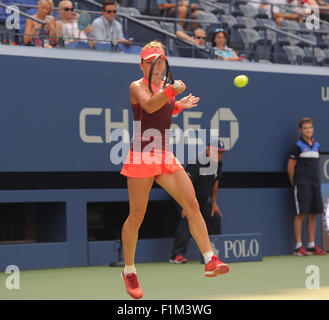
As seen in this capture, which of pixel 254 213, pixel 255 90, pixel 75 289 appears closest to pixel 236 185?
pixel 254 213

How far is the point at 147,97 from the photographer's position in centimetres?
602

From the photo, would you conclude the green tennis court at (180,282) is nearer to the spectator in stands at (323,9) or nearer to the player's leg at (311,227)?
the player's leg at (311,227)

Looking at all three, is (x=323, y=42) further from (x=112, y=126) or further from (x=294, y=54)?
(x=112, y=126)

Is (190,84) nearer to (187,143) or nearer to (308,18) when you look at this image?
(187,143)

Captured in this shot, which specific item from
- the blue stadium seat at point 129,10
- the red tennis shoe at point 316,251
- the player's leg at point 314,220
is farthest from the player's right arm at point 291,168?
the blue stadium seat at point 129,10

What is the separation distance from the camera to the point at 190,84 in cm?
1073

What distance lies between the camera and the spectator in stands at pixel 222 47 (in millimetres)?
11391

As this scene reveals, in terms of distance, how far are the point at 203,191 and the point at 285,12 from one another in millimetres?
6584

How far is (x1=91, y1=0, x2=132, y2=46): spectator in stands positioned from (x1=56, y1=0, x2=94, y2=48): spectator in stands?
209 mm

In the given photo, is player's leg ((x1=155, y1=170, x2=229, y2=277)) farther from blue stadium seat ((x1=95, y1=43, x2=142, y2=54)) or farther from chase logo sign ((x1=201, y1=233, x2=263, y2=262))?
blue stadium seat ((x1=95, y1=43, x2=142, y2=54))

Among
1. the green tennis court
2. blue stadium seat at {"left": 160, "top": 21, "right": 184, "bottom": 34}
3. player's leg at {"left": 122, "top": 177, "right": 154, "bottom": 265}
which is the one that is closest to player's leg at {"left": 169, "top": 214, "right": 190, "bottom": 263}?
the green tennis court

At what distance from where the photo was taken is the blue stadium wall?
9.55m

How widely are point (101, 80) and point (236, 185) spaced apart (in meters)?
2.41

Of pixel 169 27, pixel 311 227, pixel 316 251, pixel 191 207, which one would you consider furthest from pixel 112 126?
pixel 191 207
